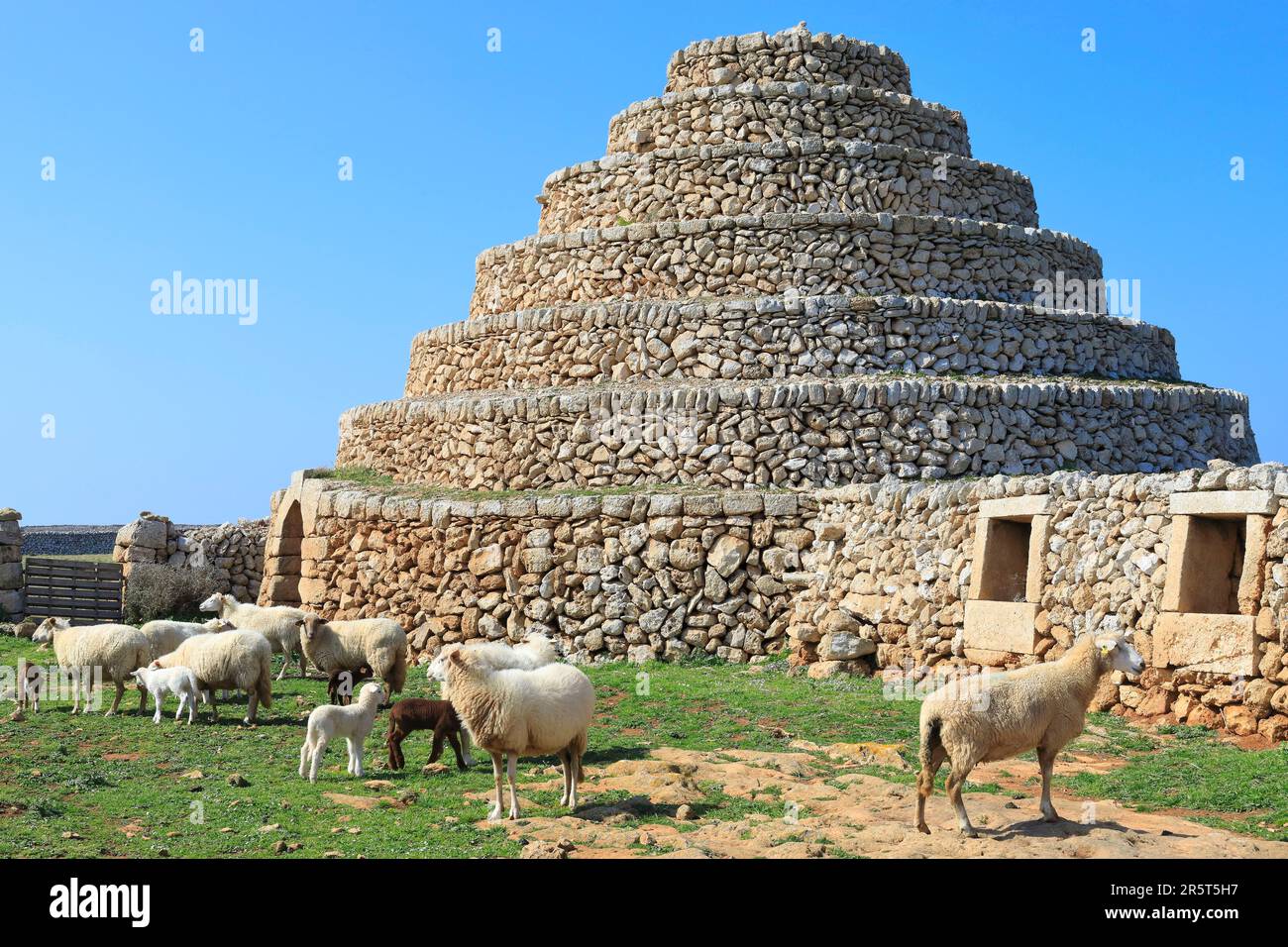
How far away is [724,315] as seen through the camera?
19.6 meters

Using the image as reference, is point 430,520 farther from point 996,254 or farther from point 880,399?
point 996,254

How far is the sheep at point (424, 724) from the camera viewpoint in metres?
11.5

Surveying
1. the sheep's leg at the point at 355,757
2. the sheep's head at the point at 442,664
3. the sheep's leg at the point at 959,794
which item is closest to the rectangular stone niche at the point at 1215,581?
the sheep's leg at the point at 959,794

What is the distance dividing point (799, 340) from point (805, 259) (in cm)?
170

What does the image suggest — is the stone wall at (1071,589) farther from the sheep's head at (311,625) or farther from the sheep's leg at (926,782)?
the sheep's head at (311,625)

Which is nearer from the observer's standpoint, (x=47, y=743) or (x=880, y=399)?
(x=47, y=743)

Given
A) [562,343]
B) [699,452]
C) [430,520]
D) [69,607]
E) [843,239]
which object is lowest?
[69,607]

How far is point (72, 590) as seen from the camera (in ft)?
87.1

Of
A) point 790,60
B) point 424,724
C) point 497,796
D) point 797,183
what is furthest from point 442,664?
point 790,60

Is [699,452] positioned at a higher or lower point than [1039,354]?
lower

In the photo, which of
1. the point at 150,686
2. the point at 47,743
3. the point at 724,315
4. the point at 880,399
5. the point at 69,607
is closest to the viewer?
the point at 47,743

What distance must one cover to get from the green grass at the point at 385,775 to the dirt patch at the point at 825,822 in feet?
0.68
